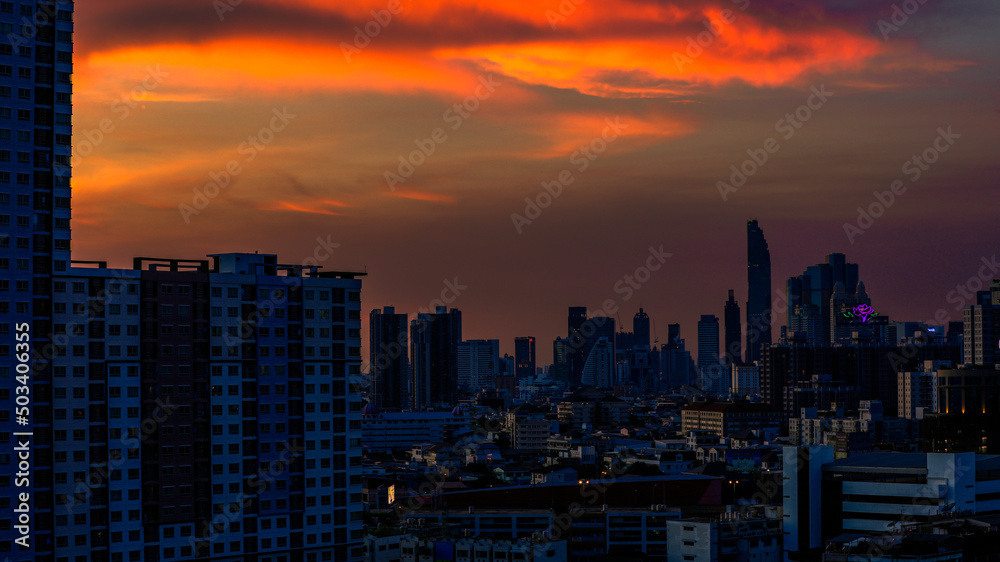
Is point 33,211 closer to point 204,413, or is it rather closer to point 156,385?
point 156,385

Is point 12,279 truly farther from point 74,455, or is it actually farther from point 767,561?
point 767,561

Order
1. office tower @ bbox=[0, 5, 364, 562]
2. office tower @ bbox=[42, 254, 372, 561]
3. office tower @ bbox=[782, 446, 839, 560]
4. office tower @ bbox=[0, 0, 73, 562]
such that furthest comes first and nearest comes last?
office tower @ bbox=[782, 446, 839, 560] < office tower @ bbox=[42, 254, 372, 561] < office tower @ bbox=[0, 5, 364, 562] < office tower @ bbox=[0, 0, 73, 562]

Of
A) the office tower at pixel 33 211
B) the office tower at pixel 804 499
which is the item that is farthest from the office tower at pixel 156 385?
the office tower at pixel 804 499

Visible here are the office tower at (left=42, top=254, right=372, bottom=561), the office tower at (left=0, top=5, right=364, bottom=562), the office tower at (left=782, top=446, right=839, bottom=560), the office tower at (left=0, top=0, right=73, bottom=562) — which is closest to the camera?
the office tower at (left=0, top=0, right=73, bottom=562)

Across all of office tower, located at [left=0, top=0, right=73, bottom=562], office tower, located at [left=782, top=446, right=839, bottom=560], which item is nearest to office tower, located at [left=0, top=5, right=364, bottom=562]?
→ office tower, located at [left=0, top=0, right=73, bottom=562]

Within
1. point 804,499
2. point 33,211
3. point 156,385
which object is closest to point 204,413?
point 156,385

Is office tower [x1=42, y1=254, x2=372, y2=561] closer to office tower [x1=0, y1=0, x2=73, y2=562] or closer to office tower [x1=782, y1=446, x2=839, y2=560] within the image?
office tower [x1=0, y1=0, x2=73, y2=562]

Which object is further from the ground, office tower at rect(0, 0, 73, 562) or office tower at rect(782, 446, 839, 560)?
office tower at rect(0, 0, 73, 562)

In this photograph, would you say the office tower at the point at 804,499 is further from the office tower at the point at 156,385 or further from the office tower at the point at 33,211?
the office tower at the point at 33,211
